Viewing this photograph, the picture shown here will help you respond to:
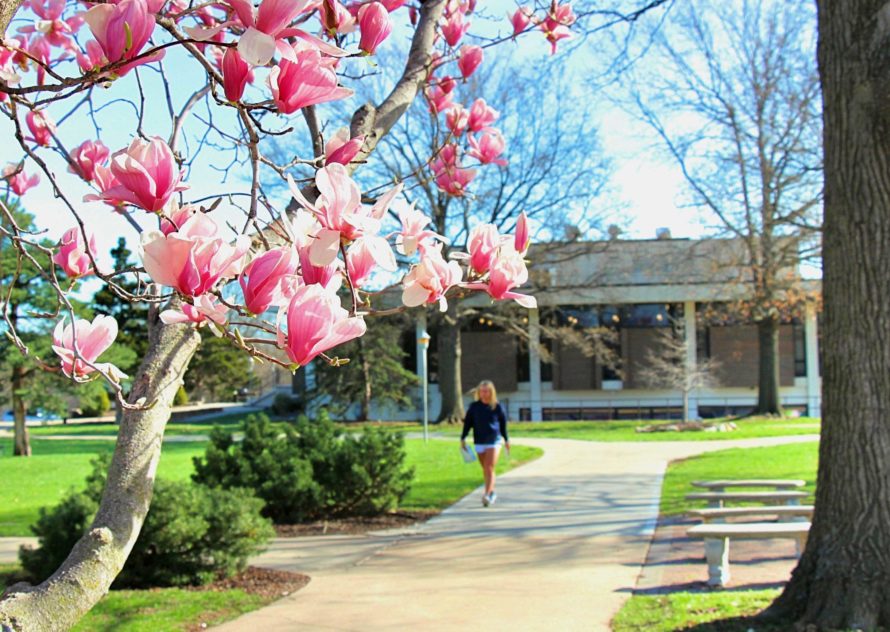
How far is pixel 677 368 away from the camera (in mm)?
32125

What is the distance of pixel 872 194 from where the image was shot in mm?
5289

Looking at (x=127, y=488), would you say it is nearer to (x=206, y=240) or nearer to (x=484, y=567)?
(x=206, y=240)

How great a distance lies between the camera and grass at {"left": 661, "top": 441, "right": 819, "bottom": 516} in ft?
41.1

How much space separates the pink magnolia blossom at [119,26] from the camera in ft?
5.37

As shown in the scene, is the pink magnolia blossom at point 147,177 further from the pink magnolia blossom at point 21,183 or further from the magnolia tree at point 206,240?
the pink magnolia blossom at point 21,183

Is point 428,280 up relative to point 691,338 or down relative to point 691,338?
down

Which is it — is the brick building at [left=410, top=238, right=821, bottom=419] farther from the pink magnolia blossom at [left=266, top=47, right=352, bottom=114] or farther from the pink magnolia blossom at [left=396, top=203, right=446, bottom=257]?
the pink magnolia blossom at [left=266, top=47, right=352, bottom=114]

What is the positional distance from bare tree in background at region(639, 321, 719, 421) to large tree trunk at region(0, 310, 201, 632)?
29.4 meters

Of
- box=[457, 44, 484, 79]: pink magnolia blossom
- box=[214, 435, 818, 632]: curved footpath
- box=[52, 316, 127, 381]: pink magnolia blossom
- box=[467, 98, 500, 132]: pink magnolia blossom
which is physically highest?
box=[457, 44, 484, 79]: pink magnolia blossom

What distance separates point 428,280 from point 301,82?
521 mm

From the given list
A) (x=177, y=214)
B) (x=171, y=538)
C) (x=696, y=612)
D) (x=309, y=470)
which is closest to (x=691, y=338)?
(x=309, y=470)

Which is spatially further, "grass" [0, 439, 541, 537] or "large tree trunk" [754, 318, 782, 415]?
"large tree trunk" [754, 318, 782, 415]

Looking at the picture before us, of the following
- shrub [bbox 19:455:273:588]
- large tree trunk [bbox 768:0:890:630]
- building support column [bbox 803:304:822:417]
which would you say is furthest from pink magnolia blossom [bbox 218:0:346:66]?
building support column [bbox 803:304:822:417]

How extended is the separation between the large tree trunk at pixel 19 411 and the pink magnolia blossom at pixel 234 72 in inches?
896
